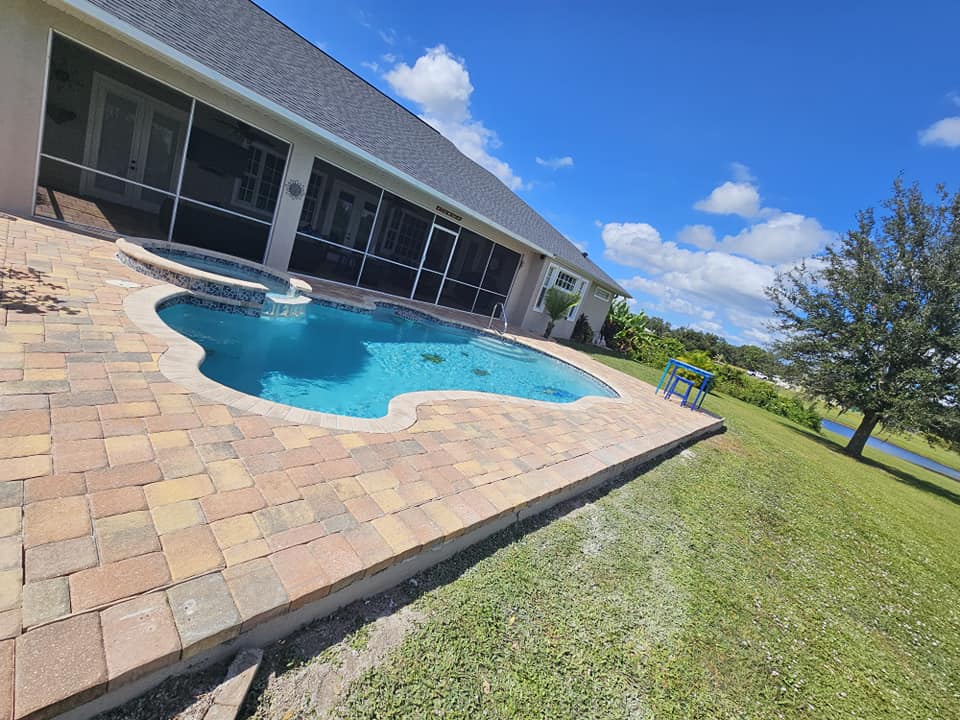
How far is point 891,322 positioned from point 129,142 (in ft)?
76.3

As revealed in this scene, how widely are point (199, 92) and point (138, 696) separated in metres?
10.1

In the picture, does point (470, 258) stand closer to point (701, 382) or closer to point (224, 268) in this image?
point (224, 268)

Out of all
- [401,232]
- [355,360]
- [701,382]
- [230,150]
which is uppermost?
[230,150]

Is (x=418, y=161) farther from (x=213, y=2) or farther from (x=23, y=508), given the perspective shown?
(x=23, y=508)

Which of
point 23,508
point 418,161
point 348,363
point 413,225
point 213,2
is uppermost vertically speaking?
point 213,2

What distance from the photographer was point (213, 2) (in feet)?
31.8

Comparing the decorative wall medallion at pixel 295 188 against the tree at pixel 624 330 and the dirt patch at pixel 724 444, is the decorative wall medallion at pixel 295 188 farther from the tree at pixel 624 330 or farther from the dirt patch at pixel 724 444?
the tree at pixel 624 330

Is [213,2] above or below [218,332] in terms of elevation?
above

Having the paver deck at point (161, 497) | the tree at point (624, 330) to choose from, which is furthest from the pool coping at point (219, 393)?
the tree at point (624, 330)

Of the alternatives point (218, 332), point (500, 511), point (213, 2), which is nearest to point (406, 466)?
point (500, 511)

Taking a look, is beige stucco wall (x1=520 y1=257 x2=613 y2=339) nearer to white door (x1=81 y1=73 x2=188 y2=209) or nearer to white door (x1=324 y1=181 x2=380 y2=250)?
white door (x1=324 y1=181 x2=380 y2=250)

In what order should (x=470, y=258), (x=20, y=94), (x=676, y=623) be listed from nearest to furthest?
(x=676, y=623), (x=20, y=94), (x=470, y=258)

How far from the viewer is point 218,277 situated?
22.4ft

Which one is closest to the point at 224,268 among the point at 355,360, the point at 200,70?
the point at 200,70
